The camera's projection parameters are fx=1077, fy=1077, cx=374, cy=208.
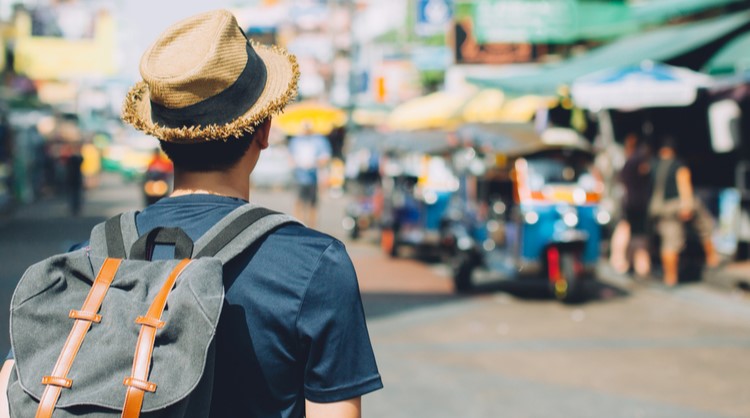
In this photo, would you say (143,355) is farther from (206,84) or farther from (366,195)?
(366,195)

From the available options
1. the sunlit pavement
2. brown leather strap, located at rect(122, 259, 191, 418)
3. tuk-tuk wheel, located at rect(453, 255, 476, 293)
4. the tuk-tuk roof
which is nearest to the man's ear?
brown leather strap, located at rect(122, 259, 191, 418)

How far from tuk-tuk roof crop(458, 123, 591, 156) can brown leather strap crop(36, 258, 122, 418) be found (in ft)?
34.0

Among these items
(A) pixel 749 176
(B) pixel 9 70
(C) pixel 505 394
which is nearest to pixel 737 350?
(C) pixel 505 394

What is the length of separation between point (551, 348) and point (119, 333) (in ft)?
24.4

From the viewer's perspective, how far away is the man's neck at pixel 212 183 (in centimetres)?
216

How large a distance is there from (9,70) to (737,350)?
2997cm

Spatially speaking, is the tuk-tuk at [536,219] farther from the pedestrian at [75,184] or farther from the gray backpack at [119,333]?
the pedestrian at [75,184]

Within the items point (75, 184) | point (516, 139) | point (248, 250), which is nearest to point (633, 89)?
point (516, 139)

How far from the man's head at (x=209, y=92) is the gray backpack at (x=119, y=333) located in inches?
9.2

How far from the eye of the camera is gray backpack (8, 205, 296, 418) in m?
1.79

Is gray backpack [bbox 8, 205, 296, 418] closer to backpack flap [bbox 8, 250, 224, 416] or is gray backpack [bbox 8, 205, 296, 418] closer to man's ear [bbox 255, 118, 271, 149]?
backpack flap [bbox 8, 250, 224, 416]

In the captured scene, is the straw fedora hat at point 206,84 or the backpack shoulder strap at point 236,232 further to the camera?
the straw fedora hat at point 206,84

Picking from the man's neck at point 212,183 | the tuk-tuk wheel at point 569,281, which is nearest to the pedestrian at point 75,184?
the tuk-tuk wheel at point 569,281

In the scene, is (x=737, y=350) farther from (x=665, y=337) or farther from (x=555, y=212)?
(x=555, y=212)
